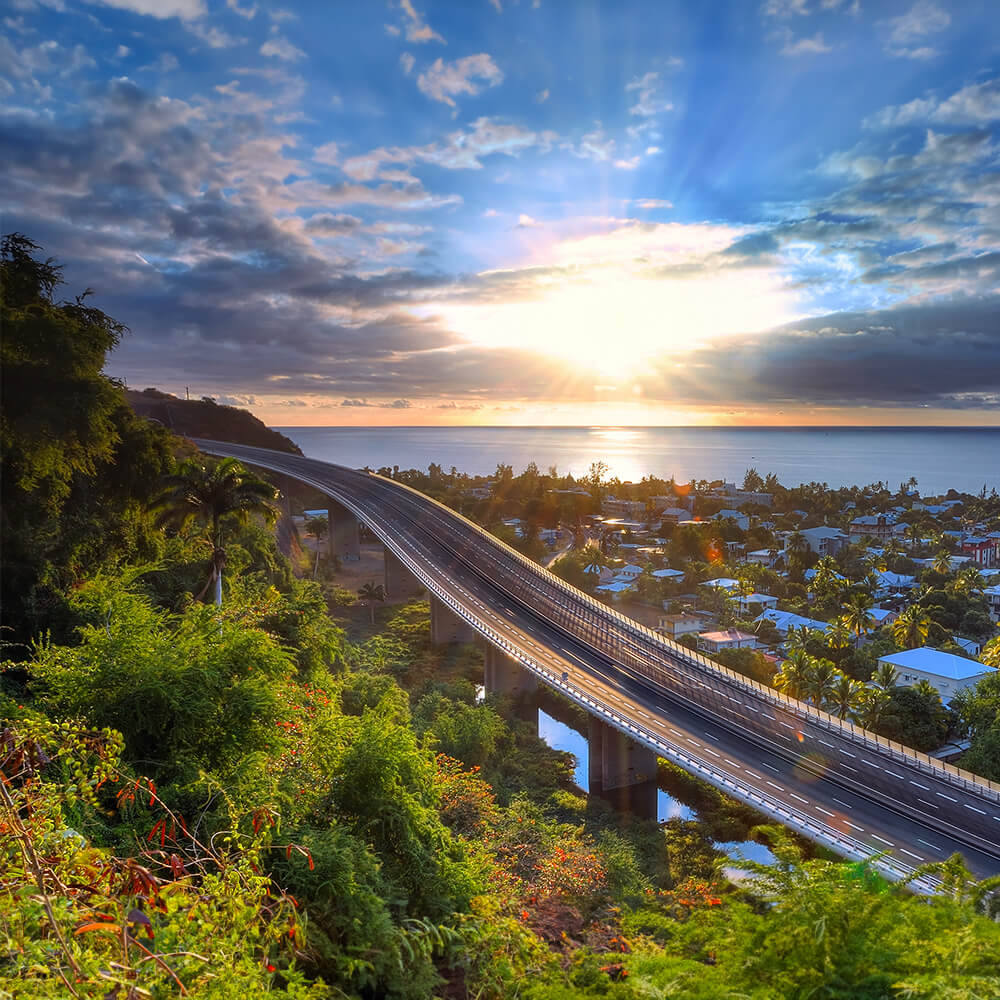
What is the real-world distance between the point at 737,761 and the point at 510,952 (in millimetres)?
18470

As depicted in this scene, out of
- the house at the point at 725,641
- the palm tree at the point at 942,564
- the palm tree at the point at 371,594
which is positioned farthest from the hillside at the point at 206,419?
the palm tree at the point at 942,564

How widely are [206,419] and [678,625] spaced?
91667 millimetres

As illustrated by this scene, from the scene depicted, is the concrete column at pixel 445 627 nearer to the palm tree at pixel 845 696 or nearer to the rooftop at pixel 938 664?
the palm tree at pixel 845 696

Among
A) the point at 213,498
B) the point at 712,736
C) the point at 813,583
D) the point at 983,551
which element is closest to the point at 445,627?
the point at 712,736

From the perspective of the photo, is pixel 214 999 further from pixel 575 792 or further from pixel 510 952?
pixel 575 792

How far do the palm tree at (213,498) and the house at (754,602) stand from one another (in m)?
55.0

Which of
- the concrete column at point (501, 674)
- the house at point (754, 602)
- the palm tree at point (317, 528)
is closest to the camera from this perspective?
the concrete column at point (501, 674)

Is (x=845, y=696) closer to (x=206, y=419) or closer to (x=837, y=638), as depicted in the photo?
(x=837, y=638)

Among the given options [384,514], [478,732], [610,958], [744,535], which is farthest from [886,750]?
[744,535]

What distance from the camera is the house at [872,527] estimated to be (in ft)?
389

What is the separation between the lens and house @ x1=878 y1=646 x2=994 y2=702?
136ft

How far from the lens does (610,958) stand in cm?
920

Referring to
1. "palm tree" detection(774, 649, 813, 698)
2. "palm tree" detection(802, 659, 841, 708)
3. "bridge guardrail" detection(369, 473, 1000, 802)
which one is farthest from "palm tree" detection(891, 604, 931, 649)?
"bridge guardrail" detection(369, 473, 1000, 802)

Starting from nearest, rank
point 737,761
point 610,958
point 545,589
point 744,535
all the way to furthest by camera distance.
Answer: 1. point 610,958
2. point 737,761
3. point 545,589
4. point 744,535
